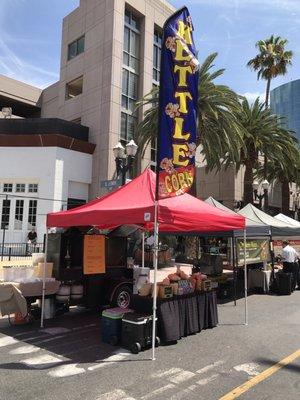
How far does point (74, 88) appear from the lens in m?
37.2

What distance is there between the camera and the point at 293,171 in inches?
1325

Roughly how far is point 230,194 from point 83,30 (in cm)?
2121

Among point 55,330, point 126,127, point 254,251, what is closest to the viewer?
point 55,330

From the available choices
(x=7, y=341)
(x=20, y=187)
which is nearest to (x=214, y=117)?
(x=20, y=187)

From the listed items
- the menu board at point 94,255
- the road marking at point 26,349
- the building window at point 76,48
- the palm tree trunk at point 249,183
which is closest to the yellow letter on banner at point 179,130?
the menu board at point 94,255

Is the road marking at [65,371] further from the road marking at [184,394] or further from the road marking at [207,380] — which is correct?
the road marking at [207,380]

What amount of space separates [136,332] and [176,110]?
3.92m

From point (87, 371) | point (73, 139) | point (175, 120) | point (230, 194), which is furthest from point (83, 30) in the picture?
point (87, 371)

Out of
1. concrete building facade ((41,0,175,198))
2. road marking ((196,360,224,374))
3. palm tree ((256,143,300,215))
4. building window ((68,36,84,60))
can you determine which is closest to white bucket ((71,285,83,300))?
road marking ((196,360,224,374))

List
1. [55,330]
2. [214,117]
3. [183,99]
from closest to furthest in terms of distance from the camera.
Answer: [183,99] → [55,330] → [214,117]

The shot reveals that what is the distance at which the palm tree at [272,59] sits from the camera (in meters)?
39.3

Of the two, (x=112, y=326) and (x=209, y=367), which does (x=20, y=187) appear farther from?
(x=209, y=367)

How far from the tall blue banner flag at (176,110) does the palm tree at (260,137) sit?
20.3m

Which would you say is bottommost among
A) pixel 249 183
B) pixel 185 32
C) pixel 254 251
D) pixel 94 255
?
pixel 94 255
